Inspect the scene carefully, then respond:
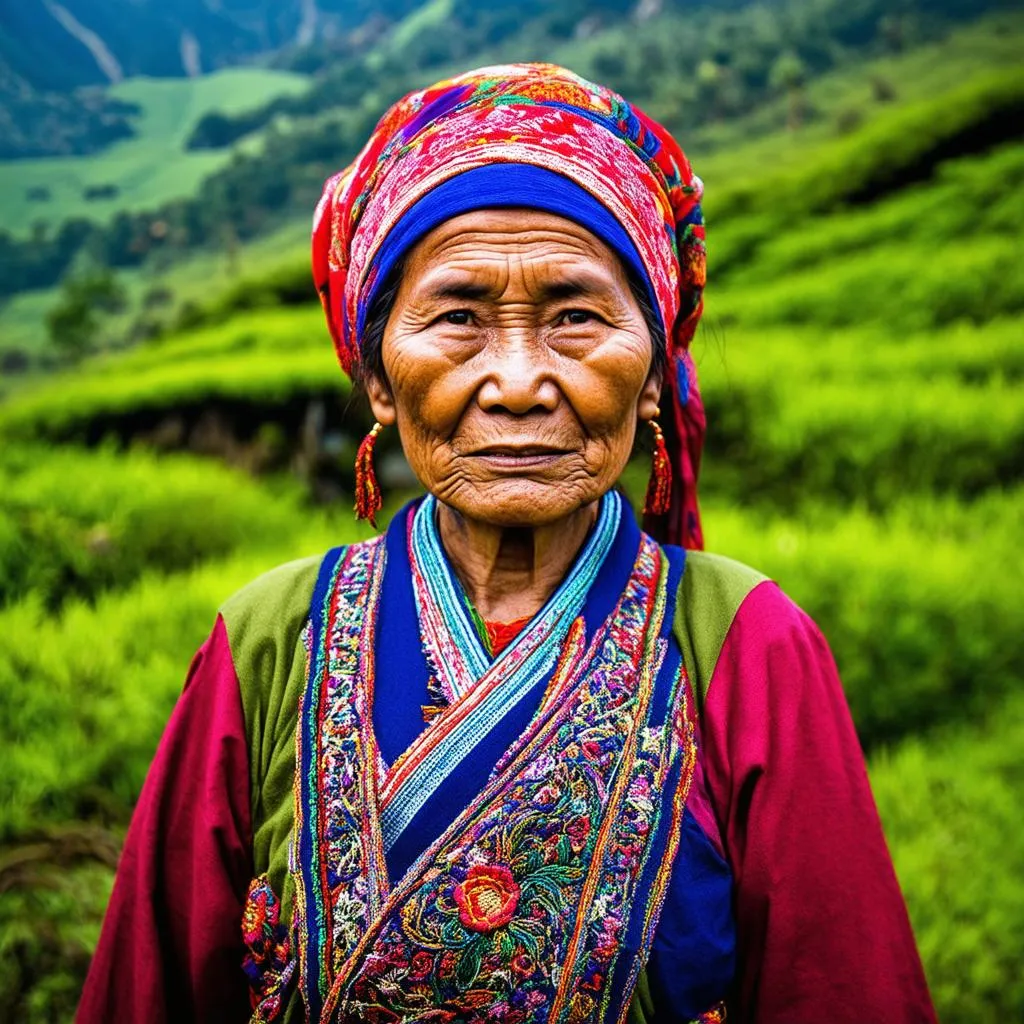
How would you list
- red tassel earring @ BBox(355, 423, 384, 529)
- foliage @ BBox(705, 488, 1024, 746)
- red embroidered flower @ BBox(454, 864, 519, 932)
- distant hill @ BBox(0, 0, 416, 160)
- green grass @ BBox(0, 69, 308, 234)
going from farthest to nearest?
1. green grass @ BBox(0, 69, 308, 234)
2. distant hill @ BBox(0, 0, 416, 160)
3. foliage @ BBox(705, 488, 1024, 746)
4. red tassel earring @ BBox(355, 423, 384, 529)
5. red embroidered flower @ BBox(454, 864, 519, 932)

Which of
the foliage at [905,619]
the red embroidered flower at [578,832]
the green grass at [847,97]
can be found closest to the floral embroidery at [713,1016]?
the red embroidered flower at [578,832]

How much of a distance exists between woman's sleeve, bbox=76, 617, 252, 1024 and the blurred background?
4.11 feet

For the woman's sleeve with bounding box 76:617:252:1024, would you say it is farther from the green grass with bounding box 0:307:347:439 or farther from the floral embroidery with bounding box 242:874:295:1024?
the green grass with bounding box 0:307:347:439

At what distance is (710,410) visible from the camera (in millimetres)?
5836

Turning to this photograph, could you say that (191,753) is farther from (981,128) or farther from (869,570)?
(981,128)

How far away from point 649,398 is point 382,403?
0.49 m

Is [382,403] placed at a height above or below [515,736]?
above

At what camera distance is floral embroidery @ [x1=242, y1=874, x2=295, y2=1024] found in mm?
1729

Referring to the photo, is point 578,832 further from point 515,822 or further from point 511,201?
point 511,201

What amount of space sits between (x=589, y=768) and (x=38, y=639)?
2.88 m

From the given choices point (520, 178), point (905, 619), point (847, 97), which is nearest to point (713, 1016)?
point (520, 178)

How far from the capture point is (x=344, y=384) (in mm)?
6168

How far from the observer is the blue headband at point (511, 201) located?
168 centimetres

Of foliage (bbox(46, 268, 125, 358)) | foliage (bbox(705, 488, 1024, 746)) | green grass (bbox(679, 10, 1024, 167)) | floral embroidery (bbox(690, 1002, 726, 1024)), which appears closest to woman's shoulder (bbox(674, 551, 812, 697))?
floral embroidery (bbox(690, 1002, 726, 1024))
